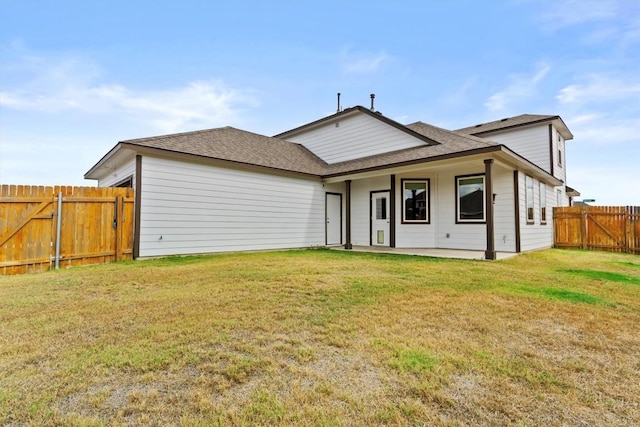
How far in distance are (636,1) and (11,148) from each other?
20305 mm

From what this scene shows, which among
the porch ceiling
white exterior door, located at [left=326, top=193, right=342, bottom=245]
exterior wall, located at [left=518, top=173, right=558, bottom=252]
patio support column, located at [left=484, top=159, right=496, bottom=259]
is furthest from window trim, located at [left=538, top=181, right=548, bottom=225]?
white exterior door, located at [left=326, top=193, right=342, bottom=245]

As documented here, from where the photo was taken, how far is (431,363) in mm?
2166

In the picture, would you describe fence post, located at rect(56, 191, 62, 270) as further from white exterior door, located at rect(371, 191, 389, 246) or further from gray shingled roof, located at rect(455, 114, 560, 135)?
gray shingled roof, located at rect(455, 114, 560, 135)

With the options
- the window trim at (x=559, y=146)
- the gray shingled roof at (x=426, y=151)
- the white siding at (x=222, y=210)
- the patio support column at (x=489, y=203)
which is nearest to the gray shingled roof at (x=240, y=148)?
the white siding at (x=222, y=210)

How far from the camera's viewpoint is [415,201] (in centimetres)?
1032

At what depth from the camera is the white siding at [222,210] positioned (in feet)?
25.7

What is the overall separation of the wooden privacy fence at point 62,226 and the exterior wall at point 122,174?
3.62ft

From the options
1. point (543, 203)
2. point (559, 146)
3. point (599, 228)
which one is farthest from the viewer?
point (559, 146)

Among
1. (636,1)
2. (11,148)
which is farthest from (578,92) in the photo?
(11,148)

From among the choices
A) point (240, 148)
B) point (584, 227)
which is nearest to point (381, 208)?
point (240, 148)

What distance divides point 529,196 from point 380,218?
4.86 metres

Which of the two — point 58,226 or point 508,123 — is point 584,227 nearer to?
point 508,123

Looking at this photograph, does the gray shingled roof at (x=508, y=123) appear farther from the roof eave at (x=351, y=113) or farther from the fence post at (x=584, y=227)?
the roof eave at (x=351, y=113)

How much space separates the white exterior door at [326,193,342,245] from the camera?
11.7m
